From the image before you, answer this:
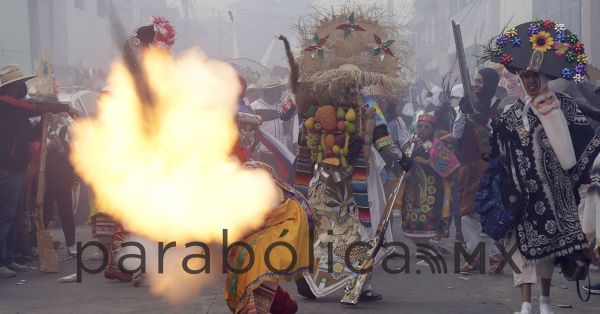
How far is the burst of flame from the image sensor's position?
5.96 metres

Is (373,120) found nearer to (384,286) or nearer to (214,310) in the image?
(384,286)

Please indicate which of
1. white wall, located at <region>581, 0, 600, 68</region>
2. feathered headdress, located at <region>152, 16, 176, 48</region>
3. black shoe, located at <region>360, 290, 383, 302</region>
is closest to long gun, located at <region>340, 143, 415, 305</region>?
black shoe, located at <region>360, 290, 383, 302</region>

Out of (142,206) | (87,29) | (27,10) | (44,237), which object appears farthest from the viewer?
(87,29)

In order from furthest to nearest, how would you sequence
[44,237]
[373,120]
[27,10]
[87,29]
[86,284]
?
[87,29] → [27,10] → [44,237] → [86,284] → [373,120]

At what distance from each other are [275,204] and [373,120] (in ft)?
7.58

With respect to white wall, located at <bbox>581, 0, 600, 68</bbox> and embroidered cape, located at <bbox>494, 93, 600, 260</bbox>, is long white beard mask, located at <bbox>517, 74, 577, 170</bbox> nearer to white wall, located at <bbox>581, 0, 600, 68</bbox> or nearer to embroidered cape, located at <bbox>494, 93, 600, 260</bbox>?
embroidered cape, located at <bbox>494, 93, 600, 260</bbox>

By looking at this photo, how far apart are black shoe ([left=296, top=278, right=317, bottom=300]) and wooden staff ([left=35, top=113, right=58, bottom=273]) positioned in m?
3.03

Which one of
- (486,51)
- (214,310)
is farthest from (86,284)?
(486,51)

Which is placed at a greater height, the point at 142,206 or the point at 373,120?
the point at 373,120

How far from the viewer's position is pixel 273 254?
6023mm

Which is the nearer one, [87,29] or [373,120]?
[373,120]

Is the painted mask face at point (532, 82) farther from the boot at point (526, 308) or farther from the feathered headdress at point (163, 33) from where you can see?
the feathered headdress at point (163, 33)

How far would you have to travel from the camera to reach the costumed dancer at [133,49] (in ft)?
20.2

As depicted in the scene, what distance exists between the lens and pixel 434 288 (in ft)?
28.1
